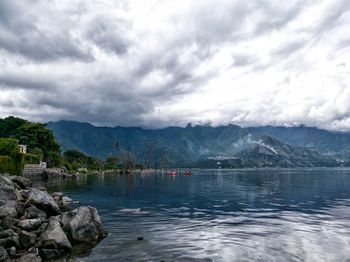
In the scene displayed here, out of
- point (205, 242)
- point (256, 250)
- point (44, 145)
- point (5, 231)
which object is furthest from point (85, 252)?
point (44, 145)

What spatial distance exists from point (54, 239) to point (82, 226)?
15.2 ft

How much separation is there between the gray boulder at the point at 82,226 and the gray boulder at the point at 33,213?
3.99 meters

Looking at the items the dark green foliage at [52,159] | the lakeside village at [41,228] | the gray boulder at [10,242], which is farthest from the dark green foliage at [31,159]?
the gray boulder at [10,242]

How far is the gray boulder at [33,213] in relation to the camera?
121 ft

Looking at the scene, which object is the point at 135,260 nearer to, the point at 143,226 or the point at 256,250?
the point at 256,250

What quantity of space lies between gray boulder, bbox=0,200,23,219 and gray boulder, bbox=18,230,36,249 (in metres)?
4.67

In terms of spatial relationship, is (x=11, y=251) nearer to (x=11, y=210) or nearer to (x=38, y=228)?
(x=38, y=228)

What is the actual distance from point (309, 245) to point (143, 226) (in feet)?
68.5

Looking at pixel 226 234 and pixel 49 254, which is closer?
pixel 49 254

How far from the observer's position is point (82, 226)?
34156mm

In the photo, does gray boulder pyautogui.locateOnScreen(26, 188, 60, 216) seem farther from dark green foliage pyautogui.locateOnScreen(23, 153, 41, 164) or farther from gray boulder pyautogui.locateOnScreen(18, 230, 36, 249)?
dark green foliage pyautogui.locateOnScreen(23, 153, 41, 164)

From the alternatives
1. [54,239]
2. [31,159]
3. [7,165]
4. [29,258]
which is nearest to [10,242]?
[54,239]

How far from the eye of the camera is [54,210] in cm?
4078

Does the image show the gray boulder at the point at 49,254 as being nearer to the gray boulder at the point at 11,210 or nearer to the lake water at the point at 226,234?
the lake water at the point at 226,234
